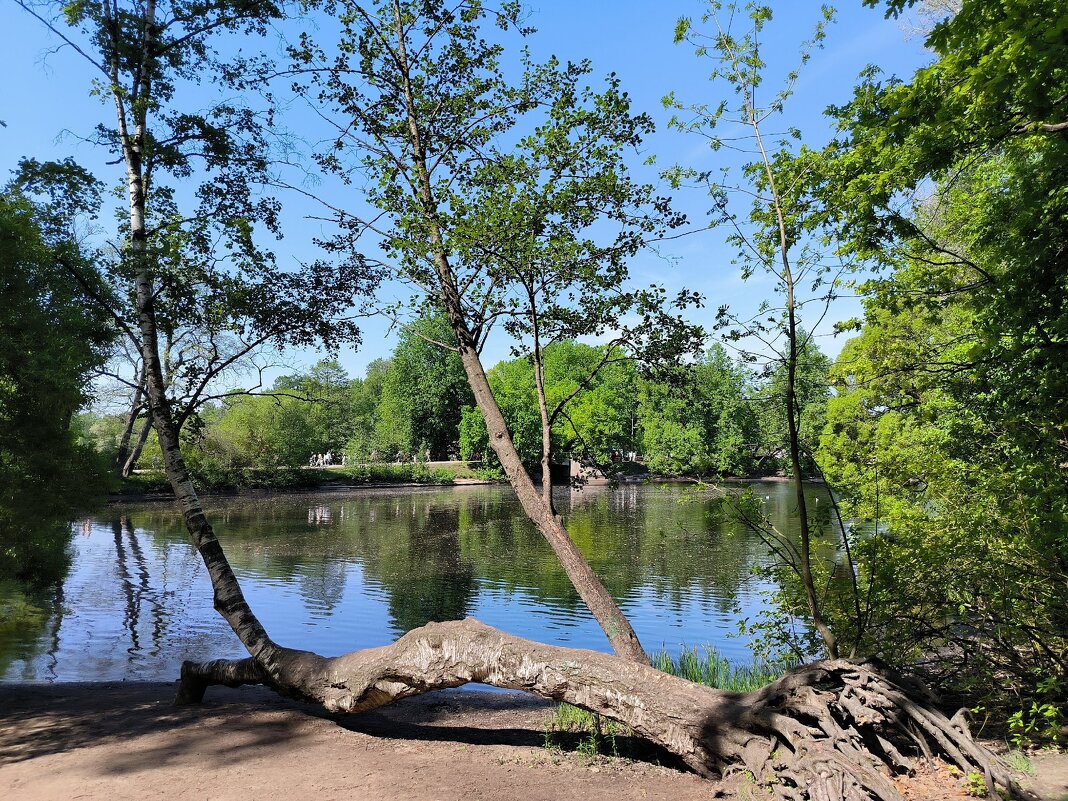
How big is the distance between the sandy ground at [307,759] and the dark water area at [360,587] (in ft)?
8.37

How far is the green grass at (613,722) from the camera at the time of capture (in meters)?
6.05

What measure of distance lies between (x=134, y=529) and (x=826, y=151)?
31.8 m

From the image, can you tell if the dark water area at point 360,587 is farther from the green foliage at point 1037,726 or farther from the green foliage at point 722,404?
the green foliage at point 1037,726

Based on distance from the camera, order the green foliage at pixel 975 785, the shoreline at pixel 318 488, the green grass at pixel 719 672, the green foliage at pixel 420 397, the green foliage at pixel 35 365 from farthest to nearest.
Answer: the green foliage at pixel 420 397, the shoreline at pixel 318 488, the green foliage at pixel 35 365, the green grass at pixel 719 672, the green foliage at pixel 975 785

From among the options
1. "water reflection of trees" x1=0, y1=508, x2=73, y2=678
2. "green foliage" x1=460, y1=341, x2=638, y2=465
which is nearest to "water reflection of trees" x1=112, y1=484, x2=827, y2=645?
"water reflection of trees" x1=0, y1=508, x2=73, y2=678

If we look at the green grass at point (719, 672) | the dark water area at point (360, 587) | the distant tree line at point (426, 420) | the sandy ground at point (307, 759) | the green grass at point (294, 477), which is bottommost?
the dark water area at point (360, 587)

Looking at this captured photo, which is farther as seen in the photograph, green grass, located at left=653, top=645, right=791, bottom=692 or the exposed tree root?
green grass, located at left=653, top=645, right=791, bottom=692

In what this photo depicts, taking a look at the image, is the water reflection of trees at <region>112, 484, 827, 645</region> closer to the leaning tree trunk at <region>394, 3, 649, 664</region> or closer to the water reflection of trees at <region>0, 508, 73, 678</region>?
the leaning tree trunk at <region>394, 3, 649, 664</region>

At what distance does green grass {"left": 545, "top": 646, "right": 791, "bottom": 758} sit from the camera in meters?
6.05

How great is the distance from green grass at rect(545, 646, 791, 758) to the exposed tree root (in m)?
0.65

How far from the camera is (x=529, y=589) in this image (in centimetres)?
1680

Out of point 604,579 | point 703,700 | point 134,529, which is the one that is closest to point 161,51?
point 703,700

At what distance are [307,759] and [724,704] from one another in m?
3.69

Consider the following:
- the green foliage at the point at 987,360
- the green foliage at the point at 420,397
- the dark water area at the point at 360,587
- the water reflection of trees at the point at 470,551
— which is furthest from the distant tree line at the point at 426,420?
the green foliage at the point at 987,360
